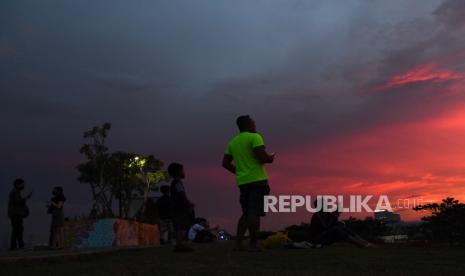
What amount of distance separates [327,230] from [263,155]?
2361 mm

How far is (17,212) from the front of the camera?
559 inches

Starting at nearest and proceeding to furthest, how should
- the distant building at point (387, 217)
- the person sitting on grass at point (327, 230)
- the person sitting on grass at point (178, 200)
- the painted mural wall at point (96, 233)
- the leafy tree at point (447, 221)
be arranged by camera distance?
the person sitting on grass at point (178, 200) < the person sitting on grass at point (327, 230) < the leafy tree at point (447, 221) < the distant building at point (387, 217) < the painted mural wall at point (96, 233)

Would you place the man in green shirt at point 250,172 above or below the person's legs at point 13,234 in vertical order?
above

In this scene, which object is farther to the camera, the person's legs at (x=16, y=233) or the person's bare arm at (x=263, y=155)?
the person's legs at (x=16, y=233)

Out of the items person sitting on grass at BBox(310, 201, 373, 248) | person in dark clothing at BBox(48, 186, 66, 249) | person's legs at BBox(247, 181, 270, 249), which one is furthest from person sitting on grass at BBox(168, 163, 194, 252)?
person in dark clothing at BBox(48, 186, 66, 249)

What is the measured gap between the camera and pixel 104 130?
39625mm

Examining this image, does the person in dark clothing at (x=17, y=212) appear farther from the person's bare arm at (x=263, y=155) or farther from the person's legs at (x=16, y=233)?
the person's bare arm at (x=263, y=155)

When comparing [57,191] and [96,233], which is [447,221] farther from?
[96,233]

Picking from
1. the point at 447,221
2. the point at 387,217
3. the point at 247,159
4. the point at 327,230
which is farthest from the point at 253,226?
the point at 387,217

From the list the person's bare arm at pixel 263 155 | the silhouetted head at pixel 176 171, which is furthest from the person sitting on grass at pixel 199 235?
the person's bare arm at pixel 263 155

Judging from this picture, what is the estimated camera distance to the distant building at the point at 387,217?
45.5ft

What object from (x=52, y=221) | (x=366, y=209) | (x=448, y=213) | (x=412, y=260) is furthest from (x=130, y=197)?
(x=412, y=260)

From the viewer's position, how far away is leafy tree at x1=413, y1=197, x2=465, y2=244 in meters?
10.9

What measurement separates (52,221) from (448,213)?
988 cm
